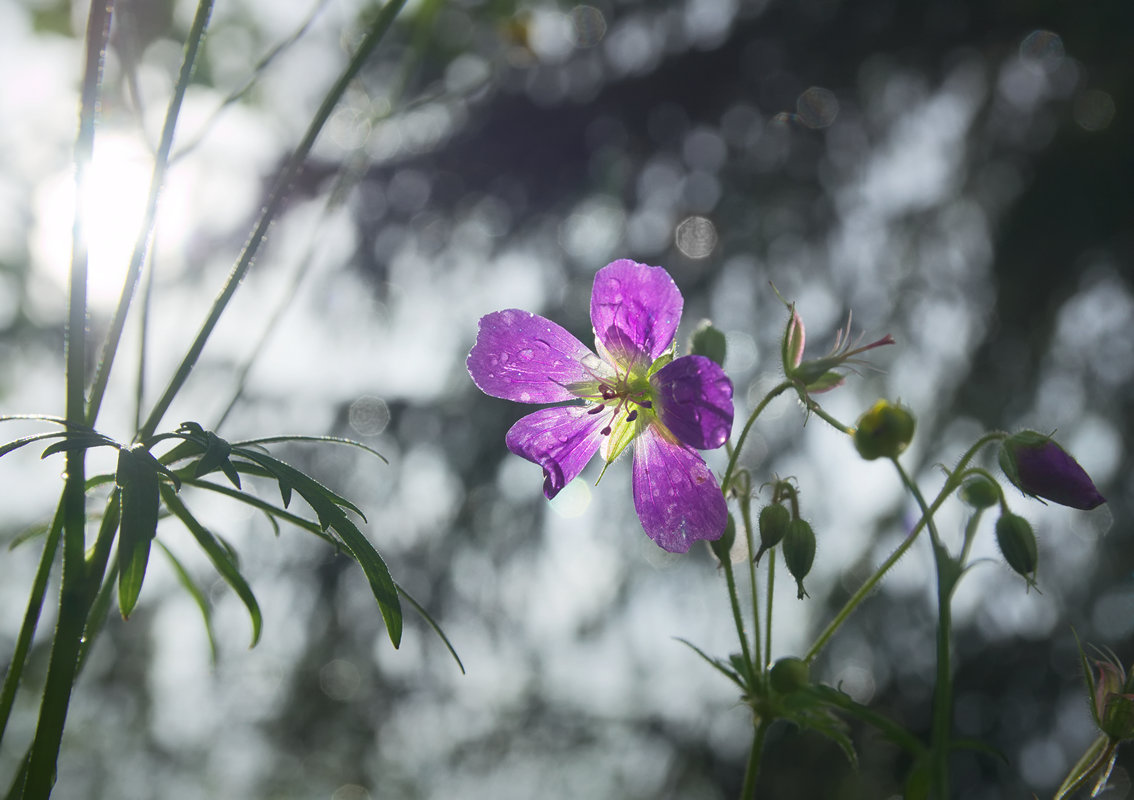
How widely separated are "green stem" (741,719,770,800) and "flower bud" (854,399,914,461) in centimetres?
24

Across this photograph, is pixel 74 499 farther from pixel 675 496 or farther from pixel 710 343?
pixel 710 343

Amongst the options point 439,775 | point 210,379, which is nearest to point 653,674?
point 439,775

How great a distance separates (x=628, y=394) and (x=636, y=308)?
142 millimetres

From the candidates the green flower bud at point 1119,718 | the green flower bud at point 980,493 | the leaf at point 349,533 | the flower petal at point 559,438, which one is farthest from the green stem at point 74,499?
the green flower bud at point 1119,718

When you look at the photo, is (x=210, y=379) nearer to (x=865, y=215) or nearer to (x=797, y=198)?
(x=797, y=198)

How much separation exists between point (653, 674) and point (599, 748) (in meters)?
0.55

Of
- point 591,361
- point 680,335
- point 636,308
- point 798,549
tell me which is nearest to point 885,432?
point 798,549

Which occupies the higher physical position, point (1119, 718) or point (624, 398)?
point (624, 398)

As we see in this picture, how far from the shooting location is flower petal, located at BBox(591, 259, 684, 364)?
89cm

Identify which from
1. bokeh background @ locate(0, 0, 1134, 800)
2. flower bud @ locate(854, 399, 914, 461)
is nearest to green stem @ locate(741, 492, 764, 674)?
flower bud @ locate(854, 399, 914, 461)

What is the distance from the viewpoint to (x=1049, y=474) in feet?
2.55

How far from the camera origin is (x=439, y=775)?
4500mm

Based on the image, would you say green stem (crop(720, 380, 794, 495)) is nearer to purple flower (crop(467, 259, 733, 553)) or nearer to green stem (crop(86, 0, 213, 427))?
purple flower (crop(467, 259, 733, 553))

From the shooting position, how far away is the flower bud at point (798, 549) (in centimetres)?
85
